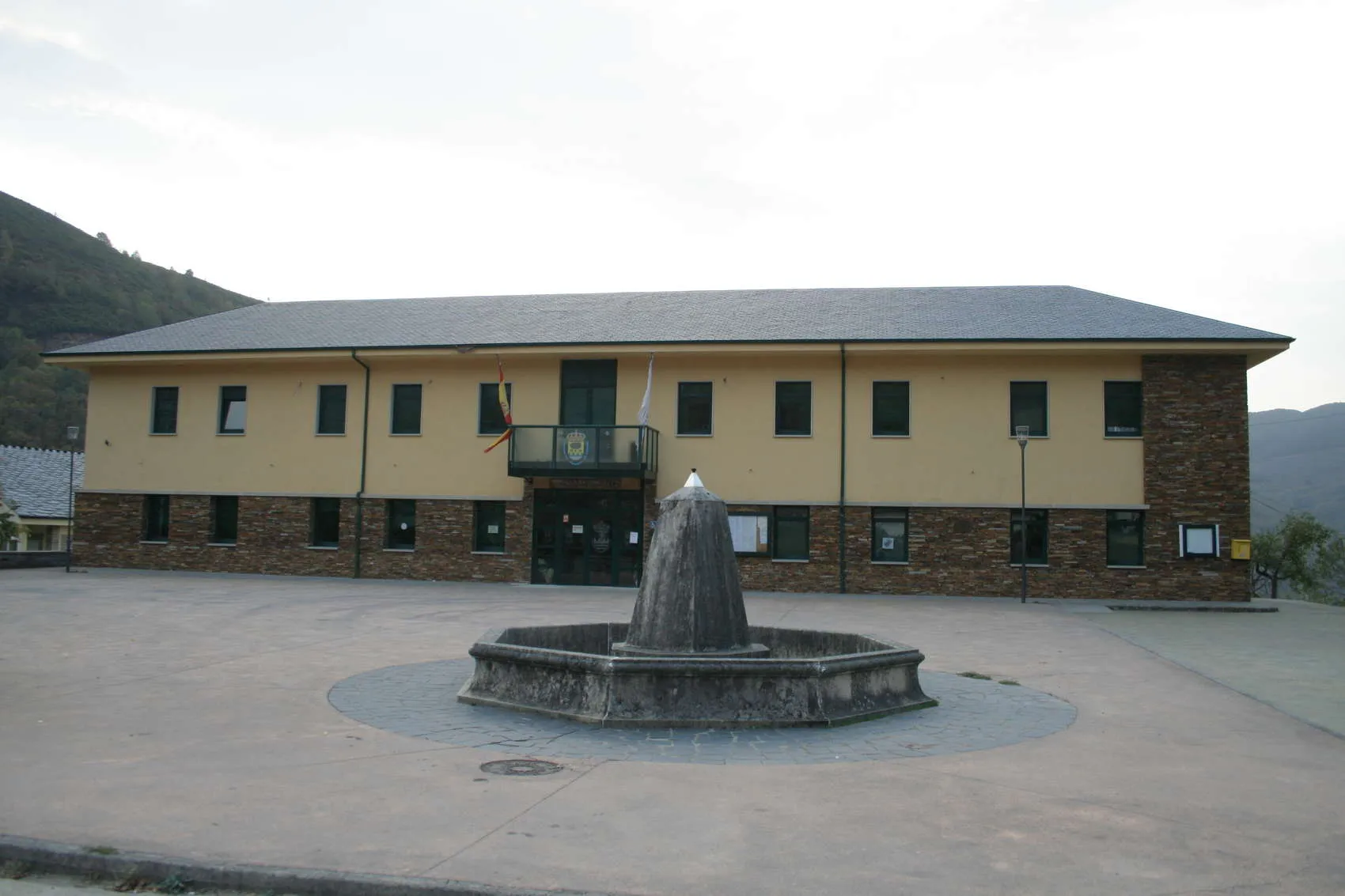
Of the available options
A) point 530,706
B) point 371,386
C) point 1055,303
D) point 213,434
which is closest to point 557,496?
point 371,386

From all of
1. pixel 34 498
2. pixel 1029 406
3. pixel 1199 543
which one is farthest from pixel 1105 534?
pixel 34 498

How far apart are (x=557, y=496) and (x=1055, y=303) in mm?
14362

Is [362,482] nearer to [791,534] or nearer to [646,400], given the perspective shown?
[646,400]

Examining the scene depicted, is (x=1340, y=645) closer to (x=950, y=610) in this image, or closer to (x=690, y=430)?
(x=950, y=610)

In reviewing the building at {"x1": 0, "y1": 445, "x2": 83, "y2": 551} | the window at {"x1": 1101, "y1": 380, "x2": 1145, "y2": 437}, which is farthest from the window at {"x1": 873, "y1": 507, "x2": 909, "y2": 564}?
the building at {"x1": 0, "y1": 445, "x2": 83, "y2": 551}

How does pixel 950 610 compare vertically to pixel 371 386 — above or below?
below

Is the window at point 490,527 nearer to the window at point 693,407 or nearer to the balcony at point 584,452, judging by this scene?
the balcony at point 584,452

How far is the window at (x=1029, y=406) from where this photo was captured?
25.2 meters

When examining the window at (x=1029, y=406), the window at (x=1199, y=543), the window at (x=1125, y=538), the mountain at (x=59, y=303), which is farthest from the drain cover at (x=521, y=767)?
the mountain at (x=59, y=303)

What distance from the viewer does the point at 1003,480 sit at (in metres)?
25.0

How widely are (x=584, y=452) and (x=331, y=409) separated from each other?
301 inches

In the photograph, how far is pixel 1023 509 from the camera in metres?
23.4

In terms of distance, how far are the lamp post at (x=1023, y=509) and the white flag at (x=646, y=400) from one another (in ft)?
28.5

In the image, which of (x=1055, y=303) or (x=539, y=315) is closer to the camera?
(x=1055, y=303)
